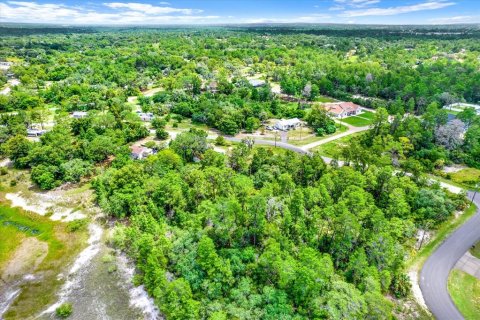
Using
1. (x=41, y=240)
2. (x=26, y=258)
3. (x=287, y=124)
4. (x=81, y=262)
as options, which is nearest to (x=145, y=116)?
(x=287, y=124)

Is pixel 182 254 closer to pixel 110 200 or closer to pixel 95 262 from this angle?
pixel 95 262

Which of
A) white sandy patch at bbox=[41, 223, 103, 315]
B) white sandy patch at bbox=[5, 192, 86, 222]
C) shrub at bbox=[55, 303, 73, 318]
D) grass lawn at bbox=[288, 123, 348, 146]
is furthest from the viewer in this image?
grass lawn at bbox=[288, 123, 348, 146]

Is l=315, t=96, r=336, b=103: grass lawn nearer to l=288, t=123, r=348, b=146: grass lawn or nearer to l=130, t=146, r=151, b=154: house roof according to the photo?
l=288, t=123, r=348, b=146: grass lawn

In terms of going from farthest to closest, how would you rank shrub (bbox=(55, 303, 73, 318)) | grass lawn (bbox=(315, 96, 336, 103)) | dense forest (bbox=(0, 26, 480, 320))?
1. grass lawn (bbox=(315, 96, 336, 103))
2. shrub (bbox=(55, 303, 73, 318))
3. dense forest (bbox=(0, 26, 480, 320))

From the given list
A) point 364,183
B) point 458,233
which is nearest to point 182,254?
Answer: point 364,183

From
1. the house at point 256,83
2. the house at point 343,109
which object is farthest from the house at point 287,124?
the house at point 256,83

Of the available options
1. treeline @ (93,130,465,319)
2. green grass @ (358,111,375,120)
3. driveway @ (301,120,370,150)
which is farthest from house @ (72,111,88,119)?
green grass @ (358,111,375,120)
